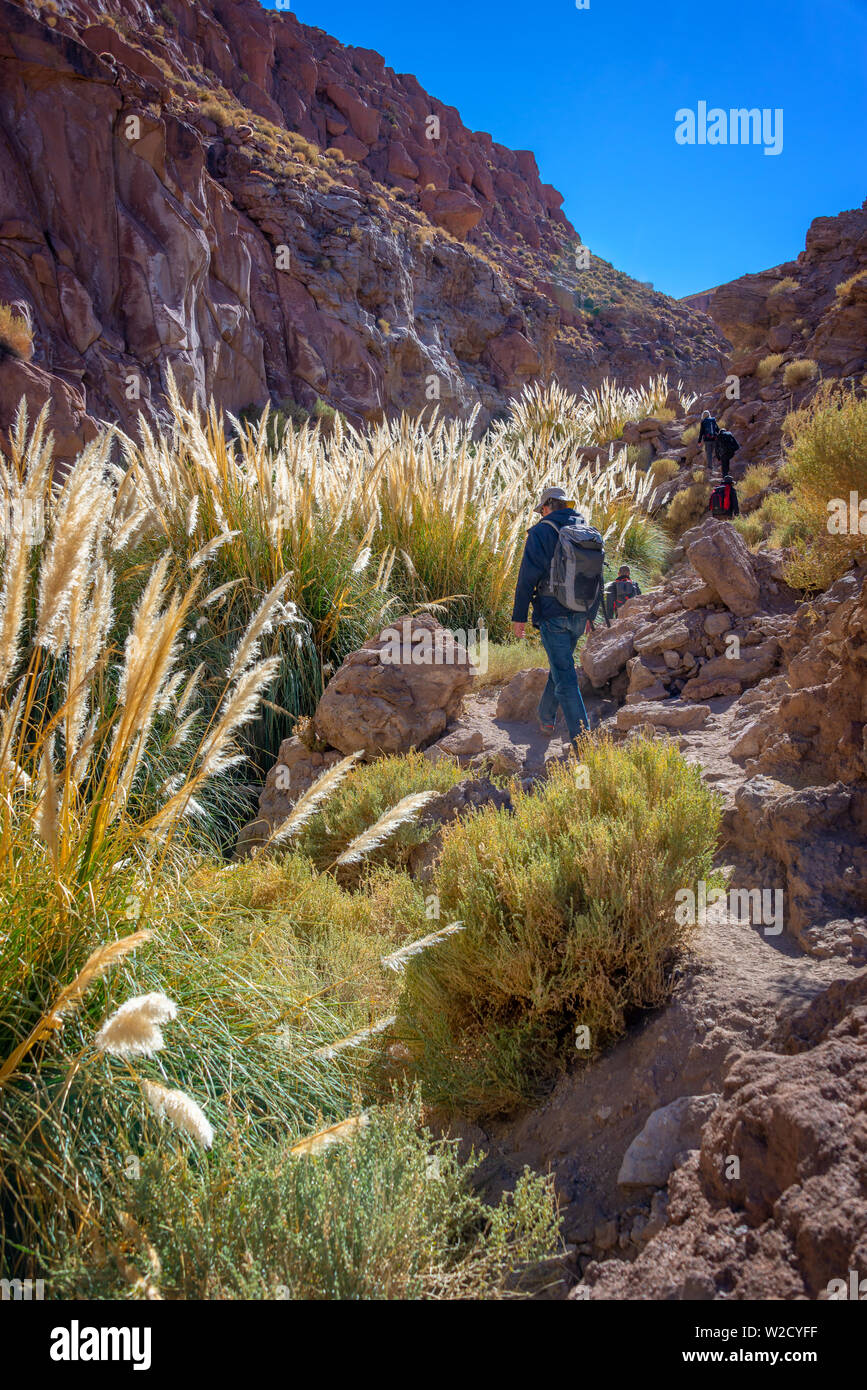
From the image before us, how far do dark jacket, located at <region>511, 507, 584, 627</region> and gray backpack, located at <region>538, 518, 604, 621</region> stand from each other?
0.18 feet

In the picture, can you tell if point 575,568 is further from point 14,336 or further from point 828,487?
point 14,336

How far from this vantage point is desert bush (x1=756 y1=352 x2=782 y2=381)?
15.0 metres

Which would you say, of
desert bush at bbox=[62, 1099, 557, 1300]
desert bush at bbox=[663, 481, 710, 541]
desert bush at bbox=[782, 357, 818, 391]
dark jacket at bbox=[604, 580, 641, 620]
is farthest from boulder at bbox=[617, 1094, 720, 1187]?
desert bush at bbox=[782, 357, 818, 391]

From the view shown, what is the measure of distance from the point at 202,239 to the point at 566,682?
16.3 m

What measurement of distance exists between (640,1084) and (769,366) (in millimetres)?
16378

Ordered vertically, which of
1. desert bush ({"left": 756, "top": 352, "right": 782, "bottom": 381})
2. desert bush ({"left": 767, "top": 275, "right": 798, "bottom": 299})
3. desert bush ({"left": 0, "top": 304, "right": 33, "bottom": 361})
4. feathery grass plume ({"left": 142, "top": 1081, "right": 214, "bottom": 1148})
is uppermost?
desert bush ({"left": 767, "top": 275, "right": 798, "bottom": 299})

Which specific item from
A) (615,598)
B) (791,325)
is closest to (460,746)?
(615,598)

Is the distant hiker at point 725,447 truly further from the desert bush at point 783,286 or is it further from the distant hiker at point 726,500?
the desert bush at point 783,286

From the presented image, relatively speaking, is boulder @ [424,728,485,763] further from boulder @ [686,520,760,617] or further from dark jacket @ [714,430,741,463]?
dark jacket @ [714,430,741,463]

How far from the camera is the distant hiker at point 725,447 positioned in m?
12.6

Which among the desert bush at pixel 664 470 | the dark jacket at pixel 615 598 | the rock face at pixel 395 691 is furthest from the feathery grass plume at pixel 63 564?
the desert bush at pixel 664 470

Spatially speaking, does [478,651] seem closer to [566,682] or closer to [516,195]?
[566,682]

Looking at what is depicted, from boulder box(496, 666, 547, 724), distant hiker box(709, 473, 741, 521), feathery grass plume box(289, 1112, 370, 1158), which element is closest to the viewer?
feathery grass plume box(289, 1112, 370, 1158)

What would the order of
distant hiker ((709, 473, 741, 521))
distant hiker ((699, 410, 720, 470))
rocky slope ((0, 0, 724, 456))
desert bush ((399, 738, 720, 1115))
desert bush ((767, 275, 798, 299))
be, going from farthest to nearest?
desert bush ((767, 275, 798, 299)), rocky slope ((0, 0, 724, 456)), distant hiker ((699, 410, 720, 470)), distant hiker ((709, 473, 741, 521)), desert bush ((399, 738, 720, 1115))
